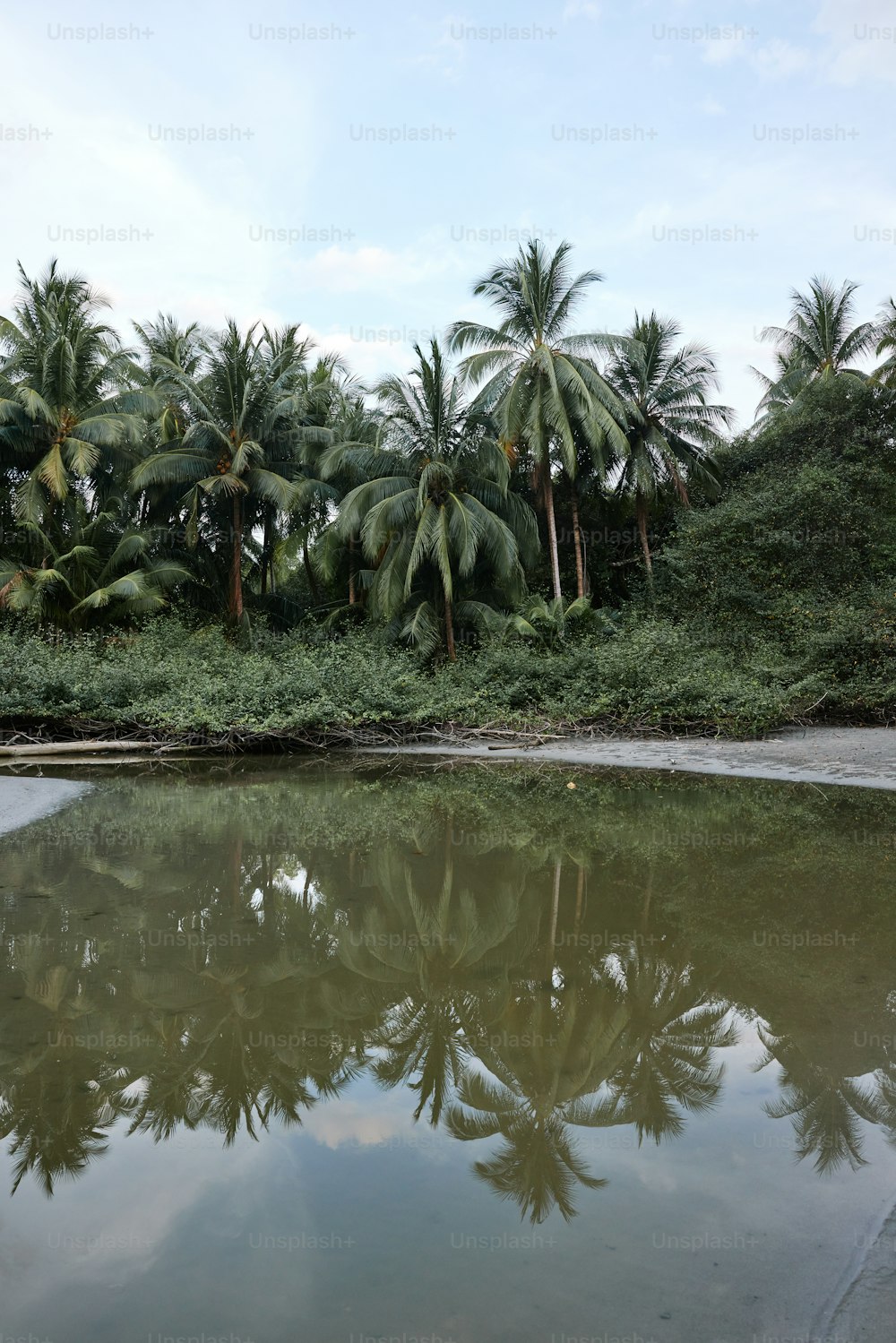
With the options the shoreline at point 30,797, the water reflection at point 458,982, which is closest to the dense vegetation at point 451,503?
the shoreline at point 30,797

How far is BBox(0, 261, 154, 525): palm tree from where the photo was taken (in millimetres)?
23281

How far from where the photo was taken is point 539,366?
77.0 feet

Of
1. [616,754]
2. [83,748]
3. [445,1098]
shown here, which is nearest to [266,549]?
[83,748]

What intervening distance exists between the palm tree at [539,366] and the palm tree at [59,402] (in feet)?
31.2

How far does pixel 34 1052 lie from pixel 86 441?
73.1ft

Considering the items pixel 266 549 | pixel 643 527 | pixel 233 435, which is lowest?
pixel 643 527

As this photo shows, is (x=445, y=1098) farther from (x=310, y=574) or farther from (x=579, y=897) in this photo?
(x=310, y=574)

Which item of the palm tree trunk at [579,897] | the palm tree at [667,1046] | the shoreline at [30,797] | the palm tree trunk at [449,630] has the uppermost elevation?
the palm tree trunk at [449,630]

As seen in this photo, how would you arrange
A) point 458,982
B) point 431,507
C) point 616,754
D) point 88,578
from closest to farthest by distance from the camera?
point 458,982, point 616,754, point 431,507, point 88,578

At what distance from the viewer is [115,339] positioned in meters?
26.5

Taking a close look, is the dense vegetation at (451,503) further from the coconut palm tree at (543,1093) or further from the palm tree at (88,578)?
the coconut palm tree at (543,1093)

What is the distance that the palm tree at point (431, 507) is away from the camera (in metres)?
22.4

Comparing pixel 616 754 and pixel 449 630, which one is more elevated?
pixel 449 630

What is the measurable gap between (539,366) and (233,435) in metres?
8.53
